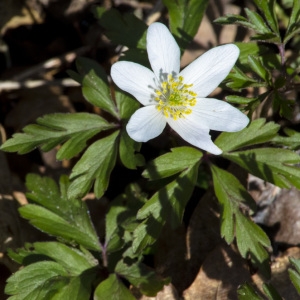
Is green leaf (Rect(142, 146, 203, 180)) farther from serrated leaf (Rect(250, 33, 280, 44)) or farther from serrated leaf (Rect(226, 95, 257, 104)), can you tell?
serrated leaf (Rect(250, 33, 280, 44))

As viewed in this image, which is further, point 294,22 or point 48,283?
point 294,22

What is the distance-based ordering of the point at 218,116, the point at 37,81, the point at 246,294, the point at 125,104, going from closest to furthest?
the point at 246,294, the point at 218,116, the point at 125,104, the point at 37,81

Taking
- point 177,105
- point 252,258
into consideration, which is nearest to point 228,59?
point 177,105

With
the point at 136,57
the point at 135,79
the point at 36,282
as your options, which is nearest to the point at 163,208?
the point at 135,79

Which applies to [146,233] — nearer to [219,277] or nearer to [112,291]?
[112,291]

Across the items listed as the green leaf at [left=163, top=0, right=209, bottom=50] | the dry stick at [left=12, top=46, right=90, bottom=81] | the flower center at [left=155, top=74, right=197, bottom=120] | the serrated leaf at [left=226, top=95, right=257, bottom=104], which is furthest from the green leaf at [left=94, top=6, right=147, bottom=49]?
the dry stick at [left=12, top=46, right=90, bottom=81]

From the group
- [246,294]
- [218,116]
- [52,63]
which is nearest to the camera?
[246,294]
